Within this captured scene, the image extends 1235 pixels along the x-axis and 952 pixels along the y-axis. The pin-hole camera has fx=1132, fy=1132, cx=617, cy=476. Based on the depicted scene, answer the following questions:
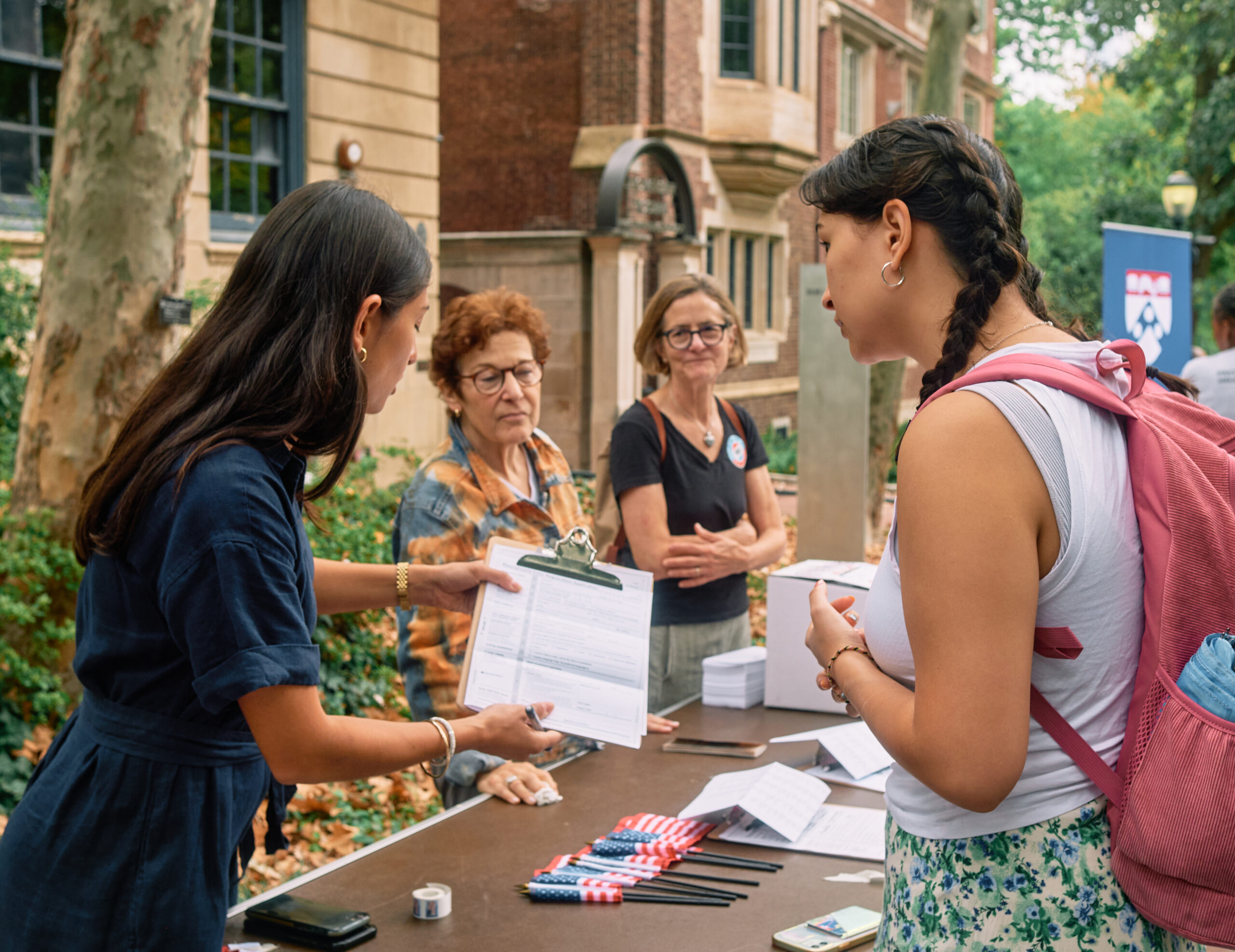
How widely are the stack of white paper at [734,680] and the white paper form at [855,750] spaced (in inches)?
20.1

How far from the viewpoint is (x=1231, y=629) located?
4.66 feet

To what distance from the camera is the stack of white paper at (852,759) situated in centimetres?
298

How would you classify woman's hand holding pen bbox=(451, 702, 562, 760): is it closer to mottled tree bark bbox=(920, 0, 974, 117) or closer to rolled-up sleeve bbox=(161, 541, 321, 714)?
rolled-up sleeve bbox=(161, 541, 321, 714)

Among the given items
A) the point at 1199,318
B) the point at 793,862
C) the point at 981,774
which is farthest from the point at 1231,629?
the point at 1199,318

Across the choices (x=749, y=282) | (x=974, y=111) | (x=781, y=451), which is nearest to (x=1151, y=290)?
(x=781, y=451)

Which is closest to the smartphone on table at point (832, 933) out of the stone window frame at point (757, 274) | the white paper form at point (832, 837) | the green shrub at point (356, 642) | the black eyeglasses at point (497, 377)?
the white paper form at point (832, 837)

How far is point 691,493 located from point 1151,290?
5.39m

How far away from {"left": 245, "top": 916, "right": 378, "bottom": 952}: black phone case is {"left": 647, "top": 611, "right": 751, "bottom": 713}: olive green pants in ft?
6.60

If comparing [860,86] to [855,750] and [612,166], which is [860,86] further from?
[855,750]

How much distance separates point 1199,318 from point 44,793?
33484 millimetres

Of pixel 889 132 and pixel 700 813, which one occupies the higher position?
pixel 889 132

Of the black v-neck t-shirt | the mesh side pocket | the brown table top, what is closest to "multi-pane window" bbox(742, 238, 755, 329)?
the black v-neck t-shirt

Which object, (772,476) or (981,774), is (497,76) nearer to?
(772,476)

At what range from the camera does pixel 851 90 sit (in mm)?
Result: 24891
